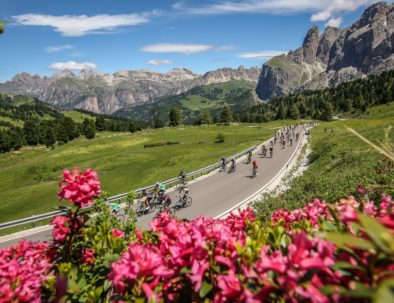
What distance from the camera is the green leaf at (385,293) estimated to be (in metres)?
1.69

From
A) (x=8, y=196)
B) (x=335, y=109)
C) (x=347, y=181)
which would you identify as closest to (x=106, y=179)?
(x=8, y=196)

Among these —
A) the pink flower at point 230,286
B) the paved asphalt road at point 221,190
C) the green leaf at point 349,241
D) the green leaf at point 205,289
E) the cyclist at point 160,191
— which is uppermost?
the green leaf at point 349,241

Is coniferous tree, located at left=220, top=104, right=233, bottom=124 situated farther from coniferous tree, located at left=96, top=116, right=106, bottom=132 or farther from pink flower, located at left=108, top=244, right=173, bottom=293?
pink flower, located at left=108, top=244, right=173, bottom=293

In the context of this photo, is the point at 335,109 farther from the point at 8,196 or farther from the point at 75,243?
the point at 75,243

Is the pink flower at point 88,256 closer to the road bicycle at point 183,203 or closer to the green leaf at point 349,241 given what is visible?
the green leaf at point 349,241

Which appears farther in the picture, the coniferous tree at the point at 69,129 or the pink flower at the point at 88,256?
the coniferous tree at the point at 69,129

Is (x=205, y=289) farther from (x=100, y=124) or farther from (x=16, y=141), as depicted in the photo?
(x=100, y=124)

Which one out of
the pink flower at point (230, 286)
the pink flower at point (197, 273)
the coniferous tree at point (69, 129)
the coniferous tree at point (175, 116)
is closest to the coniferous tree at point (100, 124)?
the coniferous tree at point (69, 129)

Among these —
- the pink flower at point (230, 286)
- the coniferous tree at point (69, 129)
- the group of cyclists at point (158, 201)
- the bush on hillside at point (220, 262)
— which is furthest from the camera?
the coniferous tree at point (69, 129)

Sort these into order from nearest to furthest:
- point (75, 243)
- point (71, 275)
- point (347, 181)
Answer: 1. point (71, 275)
2. point (75, 243)
3. point (347, 181)

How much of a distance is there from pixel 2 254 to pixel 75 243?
0.93 m

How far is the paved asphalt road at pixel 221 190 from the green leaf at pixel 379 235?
20.4m

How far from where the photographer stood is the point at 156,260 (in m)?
2.93

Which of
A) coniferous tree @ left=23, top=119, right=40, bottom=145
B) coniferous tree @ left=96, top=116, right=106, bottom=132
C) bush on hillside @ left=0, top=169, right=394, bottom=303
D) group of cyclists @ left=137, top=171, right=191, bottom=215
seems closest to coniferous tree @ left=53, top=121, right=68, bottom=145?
coniferous tree @ left=23, top=119, right=40, bottom=145
